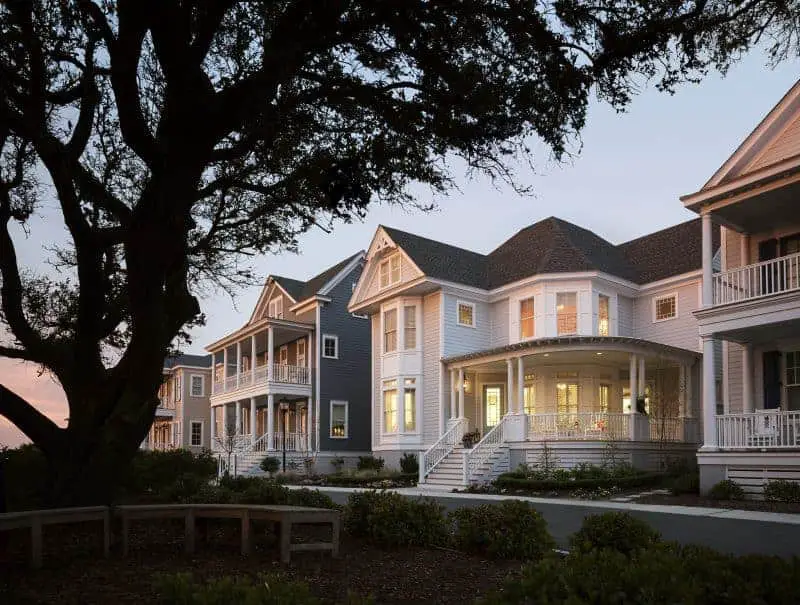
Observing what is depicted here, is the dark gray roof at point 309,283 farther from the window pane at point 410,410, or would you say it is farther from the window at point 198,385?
the window at point 198,385

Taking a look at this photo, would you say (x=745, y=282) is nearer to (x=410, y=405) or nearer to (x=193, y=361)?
(x=410, y=405)

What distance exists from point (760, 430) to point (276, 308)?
27.6m

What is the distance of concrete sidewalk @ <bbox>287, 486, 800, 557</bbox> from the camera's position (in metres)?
10.7

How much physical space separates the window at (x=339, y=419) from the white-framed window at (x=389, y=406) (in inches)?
235

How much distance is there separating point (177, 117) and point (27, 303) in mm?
9825

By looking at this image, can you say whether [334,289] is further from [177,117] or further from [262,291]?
[177,117]

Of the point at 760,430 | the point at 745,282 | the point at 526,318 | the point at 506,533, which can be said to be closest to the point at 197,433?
the point at 526,318

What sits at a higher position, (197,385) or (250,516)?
(197,385)

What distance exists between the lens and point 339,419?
36.7m

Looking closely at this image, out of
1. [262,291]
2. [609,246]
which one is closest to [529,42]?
[609,246]


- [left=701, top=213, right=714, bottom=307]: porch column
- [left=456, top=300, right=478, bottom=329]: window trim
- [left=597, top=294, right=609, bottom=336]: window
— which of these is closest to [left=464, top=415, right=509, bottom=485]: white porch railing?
[left=597, top=294, right=609, bottom=336]: window

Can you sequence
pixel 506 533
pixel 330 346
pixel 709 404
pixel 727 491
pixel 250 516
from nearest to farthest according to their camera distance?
pixel 506 533
pixel 250 516
pixel 727 491
pixel 709 404
pixel 330 346

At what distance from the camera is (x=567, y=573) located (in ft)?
14.0

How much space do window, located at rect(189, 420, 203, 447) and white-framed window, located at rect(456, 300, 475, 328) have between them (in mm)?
29940
